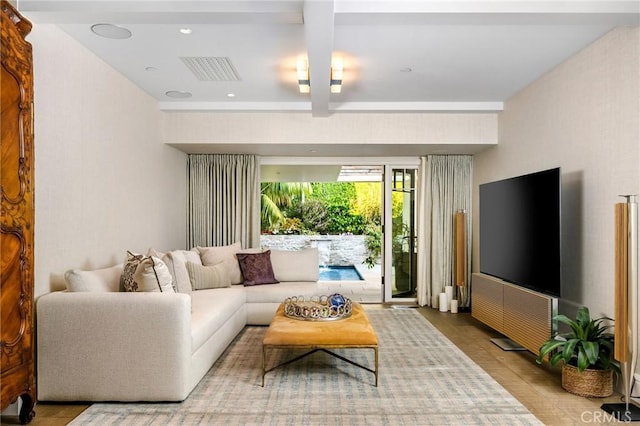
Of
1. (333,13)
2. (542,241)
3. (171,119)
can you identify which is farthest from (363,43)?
(171,119)

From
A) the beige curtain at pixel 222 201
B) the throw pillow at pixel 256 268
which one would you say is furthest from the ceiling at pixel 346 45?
the throw pillow at pixel 256 268

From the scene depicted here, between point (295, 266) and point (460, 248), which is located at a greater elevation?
point (460, 248)

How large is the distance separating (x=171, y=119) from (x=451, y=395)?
443 cm

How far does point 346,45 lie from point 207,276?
→ 2.79 metres

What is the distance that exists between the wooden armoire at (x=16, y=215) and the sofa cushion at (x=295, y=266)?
3.41 meters

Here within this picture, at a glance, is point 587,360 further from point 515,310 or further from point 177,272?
point 177,272

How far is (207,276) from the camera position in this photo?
5.16m

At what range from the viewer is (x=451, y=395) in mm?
3230

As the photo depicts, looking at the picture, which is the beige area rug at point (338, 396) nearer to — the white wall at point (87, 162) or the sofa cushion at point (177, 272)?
the sofa cushion at point (177, 272)

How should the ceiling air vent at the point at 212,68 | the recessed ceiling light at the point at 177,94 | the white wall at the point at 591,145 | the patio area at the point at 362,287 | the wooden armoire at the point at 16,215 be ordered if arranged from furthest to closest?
the patio area at the point at 362,287 → the recessed ceiling light at the point at 177,94 → the ceiling air vent at the point at 212,68 → the white wall at the point at 591,145 → the wooden armoire at the point at 16,215

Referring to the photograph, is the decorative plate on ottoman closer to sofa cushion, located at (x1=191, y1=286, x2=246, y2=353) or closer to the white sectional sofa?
sofa cushion, located at (x1=191, y1=286, x2=246, y2=353)

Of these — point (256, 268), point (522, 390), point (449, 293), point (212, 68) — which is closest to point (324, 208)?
point (449, 293)

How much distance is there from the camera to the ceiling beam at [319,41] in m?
2.75

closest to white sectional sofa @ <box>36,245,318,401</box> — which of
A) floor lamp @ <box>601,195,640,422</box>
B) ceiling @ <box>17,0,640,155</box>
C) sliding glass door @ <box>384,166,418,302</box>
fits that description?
ceiling @ <box>17,0,640,155</box>
